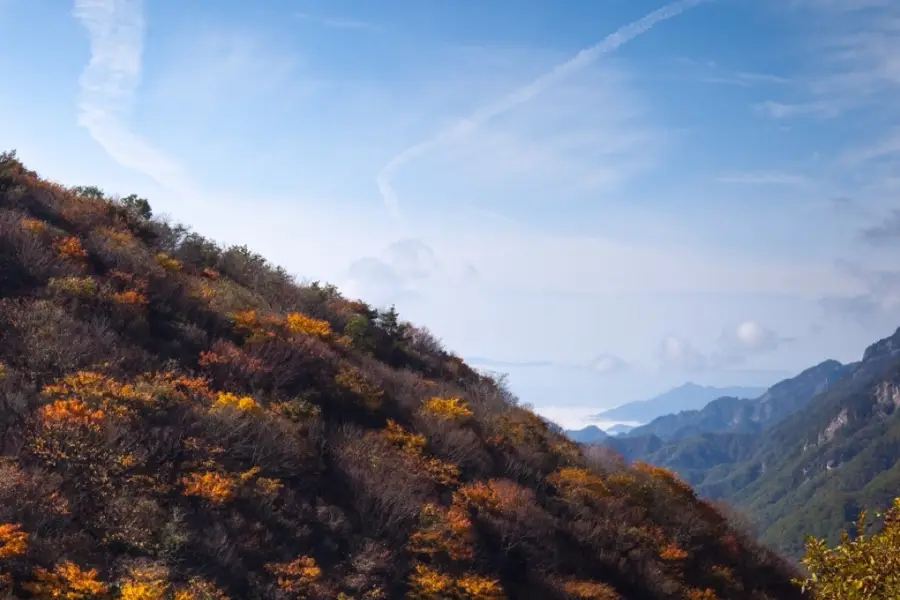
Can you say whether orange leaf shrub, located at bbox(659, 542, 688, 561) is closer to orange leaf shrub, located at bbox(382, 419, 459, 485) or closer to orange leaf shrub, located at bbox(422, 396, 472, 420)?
orange leaf shrub, located at bbox(382, 419, 459, 485)

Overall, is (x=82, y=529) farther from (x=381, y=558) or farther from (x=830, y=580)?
(x=830, y=580)

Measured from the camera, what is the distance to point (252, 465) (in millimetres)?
15922

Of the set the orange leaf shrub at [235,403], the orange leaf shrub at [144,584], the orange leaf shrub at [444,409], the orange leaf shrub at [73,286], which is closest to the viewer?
the orange leaf shrub at [144,584]

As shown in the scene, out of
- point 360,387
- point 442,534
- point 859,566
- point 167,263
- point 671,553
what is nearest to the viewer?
point 859,566

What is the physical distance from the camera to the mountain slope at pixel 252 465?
12.7m

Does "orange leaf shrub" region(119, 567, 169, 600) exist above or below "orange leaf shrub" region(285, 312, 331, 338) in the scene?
below

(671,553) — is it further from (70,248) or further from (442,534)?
(70,248)

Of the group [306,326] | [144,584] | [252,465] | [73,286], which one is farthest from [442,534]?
[73,286]

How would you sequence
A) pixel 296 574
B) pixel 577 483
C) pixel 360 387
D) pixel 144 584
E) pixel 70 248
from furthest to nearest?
pixel 577 483 → pixel 360 387 → pixel 70 248 → pixel 296 574 → pixel 144 584

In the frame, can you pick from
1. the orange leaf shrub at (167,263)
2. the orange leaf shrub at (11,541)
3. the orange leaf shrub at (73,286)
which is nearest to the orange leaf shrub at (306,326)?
the orange leaf shrub at (167,263)

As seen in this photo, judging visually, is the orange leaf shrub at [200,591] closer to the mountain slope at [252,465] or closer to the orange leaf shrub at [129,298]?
the mountain slope at [252,465]

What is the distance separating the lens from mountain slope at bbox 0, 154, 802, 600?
501 inches

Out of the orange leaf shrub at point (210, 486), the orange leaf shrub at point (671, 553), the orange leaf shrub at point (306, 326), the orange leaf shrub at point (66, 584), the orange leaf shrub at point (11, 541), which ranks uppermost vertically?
the orange leaf shrub at point (306, 326)

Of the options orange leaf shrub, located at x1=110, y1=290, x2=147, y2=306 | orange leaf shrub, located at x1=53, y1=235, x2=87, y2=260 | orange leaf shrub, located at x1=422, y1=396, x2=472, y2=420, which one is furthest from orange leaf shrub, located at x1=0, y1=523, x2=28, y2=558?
orange leaf shrub, located at x1=422, y1=396, x2=472, y2=420
